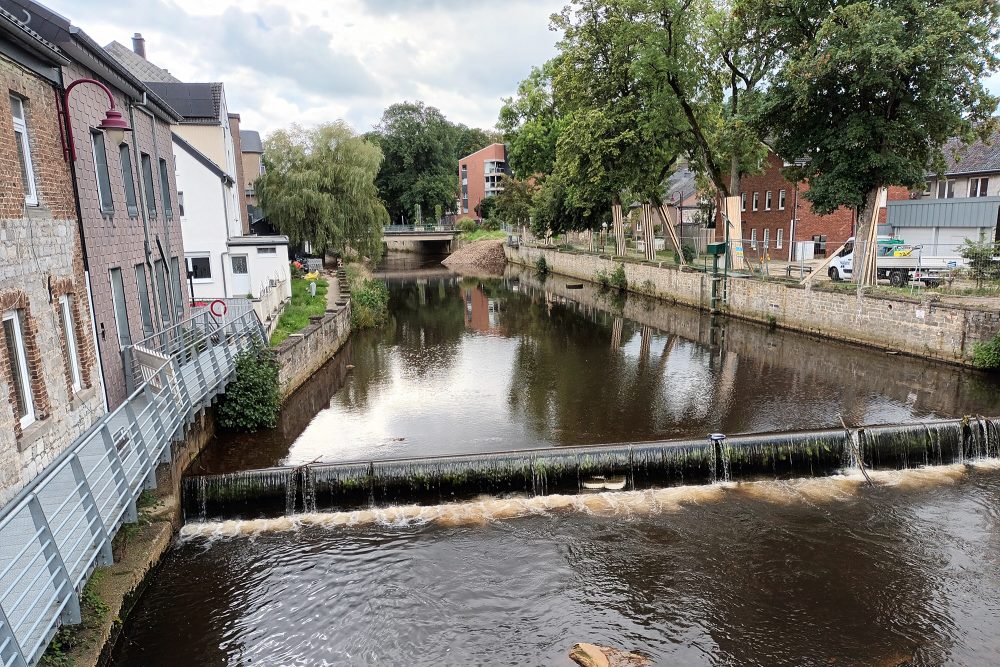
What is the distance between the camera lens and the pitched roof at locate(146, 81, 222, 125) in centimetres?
2717

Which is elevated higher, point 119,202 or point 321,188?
Answer: point 321,188

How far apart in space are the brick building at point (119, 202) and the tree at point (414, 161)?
5763 cm

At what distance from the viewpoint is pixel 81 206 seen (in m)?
10.3

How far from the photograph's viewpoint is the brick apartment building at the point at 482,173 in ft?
289

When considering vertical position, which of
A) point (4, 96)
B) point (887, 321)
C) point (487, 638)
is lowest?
point (487, 638)

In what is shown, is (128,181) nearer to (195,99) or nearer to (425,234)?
(195,99)

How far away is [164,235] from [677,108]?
21924 mm

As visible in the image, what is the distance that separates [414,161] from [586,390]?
5963cm

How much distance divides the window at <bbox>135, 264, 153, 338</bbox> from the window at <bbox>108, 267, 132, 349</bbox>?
0.92 m

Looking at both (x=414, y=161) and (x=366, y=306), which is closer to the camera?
(x=366, y=306)

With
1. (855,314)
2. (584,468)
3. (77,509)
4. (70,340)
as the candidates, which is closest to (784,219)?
(855,314)

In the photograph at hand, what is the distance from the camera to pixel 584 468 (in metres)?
12.4

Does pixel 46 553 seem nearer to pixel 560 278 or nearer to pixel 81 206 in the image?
pixel 81 206

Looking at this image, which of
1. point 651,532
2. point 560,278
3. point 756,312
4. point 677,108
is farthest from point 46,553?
point 560,278
